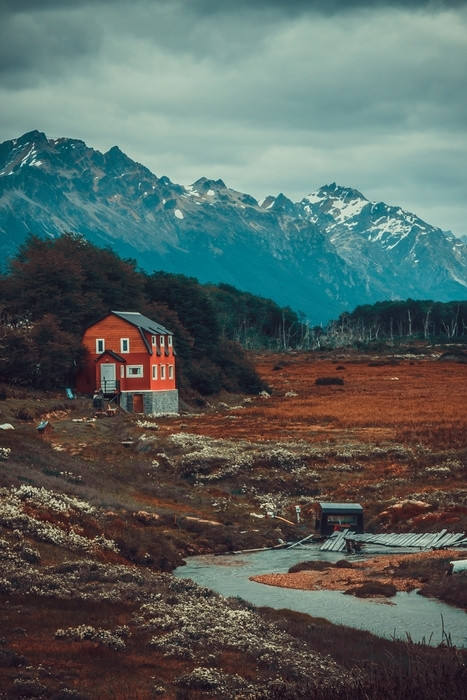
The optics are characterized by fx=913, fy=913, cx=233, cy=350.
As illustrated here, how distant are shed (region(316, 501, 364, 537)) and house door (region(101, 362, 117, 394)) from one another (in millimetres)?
48827

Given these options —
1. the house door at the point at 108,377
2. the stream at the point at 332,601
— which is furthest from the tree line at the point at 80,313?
the stream at the point at 332,601

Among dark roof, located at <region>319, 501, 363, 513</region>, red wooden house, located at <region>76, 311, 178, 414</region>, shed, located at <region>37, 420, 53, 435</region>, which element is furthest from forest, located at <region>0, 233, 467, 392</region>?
dark roof, located at <region>319, 501, 363, 513</region>

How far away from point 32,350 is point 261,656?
66.5 metres

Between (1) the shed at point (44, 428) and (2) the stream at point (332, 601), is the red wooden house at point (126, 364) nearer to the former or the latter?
(1) the shed at point (44, 428)

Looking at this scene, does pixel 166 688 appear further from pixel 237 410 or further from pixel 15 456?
pixel 237 410

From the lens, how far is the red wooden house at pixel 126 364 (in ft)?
292

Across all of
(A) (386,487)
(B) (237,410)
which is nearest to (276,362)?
(B) (237,410)

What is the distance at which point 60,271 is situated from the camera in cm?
9394

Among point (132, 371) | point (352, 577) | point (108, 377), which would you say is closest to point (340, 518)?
point (352, 577)

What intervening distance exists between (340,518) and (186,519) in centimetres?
728

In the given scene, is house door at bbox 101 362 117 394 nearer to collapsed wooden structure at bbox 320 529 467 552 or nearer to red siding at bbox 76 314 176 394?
red siding at bbox 76 314 176 394

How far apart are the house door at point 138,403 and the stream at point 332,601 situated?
2023 inches

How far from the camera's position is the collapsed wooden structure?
121 feet

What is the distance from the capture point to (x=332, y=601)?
29.5m
